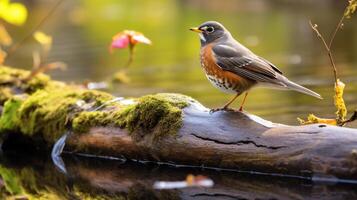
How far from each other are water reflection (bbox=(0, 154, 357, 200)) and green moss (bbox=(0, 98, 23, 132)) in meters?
0.37

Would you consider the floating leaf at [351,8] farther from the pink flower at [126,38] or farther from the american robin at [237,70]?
the pink flower at [126,38]

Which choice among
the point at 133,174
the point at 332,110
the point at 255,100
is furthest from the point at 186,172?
the point at 255,100

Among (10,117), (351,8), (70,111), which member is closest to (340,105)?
(351,8)

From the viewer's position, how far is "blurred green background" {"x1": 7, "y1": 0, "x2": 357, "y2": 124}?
1009 cm

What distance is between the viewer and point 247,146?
5.81 metres

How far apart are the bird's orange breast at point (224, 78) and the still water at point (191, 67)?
2.62 feet

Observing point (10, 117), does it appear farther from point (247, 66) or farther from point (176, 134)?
point (247, 66)

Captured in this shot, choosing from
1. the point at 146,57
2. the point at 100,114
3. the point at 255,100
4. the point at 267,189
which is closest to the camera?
the point at 267,189

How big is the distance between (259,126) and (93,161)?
204 centimetres

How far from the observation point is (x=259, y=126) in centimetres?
583

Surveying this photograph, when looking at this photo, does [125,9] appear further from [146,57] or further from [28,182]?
[28,182]

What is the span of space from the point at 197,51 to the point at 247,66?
12483 mm

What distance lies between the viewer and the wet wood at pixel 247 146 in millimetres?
5387

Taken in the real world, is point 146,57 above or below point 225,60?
below
